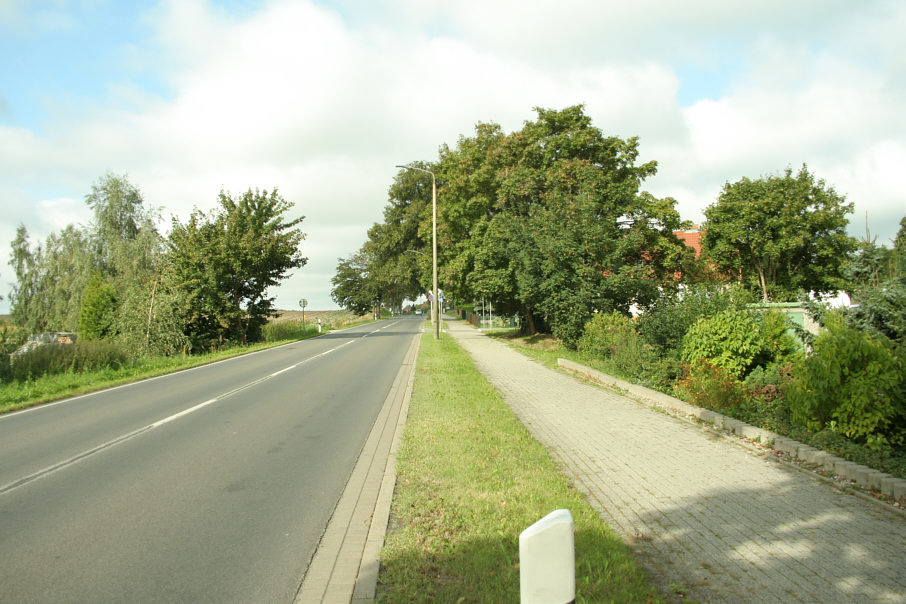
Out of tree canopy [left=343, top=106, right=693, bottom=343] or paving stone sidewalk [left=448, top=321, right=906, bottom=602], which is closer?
paving stone sidewalk [left=448, top=321, right=906, bottom=602]

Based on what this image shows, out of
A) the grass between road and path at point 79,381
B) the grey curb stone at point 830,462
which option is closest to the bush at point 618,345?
the grey curb stone at point 830,462

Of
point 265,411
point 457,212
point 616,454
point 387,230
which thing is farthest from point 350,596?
→ point 387,230

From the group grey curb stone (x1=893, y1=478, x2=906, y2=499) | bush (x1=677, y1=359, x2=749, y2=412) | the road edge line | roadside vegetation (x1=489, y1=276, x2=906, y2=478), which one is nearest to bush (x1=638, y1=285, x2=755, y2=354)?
roadside vegetation (x1=489, y1=276, x2=906, y2=478)

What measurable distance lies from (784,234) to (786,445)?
24.3m

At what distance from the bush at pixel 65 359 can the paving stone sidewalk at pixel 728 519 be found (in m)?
16.5

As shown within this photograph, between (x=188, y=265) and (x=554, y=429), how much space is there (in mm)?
26119

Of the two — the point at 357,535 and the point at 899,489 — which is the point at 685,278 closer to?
the point at 899,489

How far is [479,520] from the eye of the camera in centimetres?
448

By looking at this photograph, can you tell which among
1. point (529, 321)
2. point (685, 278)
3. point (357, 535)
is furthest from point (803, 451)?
point (529, 321)

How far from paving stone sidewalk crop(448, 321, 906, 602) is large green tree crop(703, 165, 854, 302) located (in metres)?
23.3

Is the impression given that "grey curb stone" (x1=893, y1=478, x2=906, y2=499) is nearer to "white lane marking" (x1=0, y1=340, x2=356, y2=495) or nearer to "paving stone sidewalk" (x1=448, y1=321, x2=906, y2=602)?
"paving stone sidewalk" (x1=448, y1=321, x2=906, y2=602)

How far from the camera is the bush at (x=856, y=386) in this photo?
5.85m

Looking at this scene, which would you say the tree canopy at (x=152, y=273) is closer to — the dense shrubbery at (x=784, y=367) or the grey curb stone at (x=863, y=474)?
the dense shrubbery at (x=784, y=367)

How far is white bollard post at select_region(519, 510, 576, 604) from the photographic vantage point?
170 centimetres
